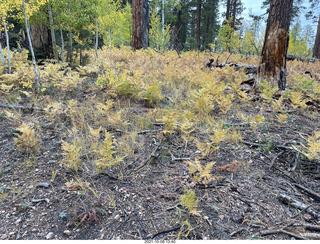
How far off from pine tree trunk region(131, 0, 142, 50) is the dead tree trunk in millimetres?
8439

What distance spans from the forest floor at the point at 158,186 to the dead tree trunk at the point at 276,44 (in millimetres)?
2242

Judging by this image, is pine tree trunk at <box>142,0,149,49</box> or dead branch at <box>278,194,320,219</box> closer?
dead branch at <box>278,194,320,219</box>

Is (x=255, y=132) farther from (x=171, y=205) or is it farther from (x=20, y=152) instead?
(x=20, y=152)

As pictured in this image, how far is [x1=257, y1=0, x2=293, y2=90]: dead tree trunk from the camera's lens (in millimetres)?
5207

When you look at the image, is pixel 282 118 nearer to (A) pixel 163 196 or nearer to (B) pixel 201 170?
(B) pixel 201 170

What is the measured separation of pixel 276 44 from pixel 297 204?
4.89 metres

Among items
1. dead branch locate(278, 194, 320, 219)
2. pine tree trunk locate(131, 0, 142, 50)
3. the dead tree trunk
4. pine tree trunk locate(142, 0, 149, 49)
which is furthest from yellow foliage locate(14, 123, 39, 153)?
pine tree trunk locate(131, 0, 142, 50)

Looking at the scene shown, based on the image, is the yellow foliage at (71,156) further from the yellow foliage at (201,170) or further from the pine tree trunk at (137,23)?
the pine tree trunk at (137,23)

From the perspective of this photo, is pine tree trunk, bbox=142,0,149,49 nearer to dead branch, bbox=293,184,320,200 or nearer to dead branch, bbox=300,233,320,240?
dead branch, bbox=293,184,320,200

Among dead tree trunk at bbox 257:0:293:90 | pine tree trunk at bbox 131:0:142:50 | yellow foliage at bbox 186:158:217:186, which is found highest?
pine tree trunk at bbox 131:0:142:50

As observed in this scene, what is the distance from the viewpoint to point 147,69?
7.65 metres

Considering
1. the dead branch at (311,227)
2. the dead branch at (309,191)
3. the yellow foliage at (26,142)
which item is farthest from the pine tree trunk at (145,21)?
the dead branch at (311,227)

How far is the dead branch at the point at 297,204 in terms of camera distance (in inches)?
76.3

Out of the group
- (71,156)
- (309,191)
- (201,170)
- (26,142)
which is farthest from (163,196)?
(26,142)
